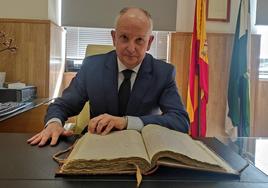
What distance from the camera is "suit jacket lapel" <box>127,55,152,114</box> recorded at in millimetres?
1666

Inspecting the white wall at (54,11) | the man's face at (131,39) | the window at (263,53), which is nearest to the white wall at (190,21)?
the window at (263,53)

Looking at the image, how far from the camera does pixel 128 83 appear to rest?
5.59 feet

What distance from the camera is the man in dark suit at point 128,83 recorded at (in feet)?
5.02

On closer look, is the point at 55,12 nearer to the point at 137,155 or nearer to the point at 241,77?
the point at 241,77

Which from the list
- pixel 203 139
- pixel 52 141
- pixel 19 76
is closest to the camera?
pixel 52 141

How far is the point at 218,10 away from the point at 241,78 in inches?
32.2

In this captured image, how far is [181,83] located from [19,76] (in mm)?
1723

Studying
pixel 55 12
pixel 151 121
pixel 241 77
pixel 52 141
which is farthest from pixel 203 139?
pixel 55 12

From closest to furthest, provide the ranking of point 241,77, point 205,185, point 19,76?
1. point 205,185
2. point 19,76
3. point 241,77

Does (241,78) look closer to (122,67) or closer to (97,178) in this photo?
(122,67)

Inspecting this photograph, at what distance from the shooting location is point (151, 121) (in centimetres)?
139

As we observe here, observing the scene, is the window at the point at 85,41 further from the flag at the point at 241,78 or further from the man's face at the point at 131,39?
the man's face at the point at 131,39

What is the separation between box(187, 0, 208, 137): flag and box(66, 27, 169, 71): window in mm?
492

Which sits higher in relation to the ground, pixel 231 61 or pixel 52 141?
pixel 231 61
